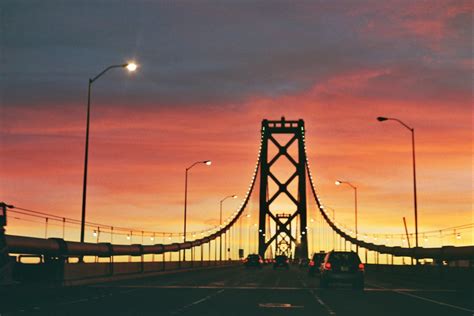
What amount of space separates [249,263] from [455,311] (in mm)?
83573

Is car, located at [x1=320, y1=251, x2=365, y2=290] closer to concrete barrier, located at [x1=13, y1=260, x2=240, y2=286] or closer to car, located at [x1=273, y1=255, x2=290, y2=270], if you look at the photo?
concrete barrier, located at [x1=13, y1=260, x2=240, y2=286]

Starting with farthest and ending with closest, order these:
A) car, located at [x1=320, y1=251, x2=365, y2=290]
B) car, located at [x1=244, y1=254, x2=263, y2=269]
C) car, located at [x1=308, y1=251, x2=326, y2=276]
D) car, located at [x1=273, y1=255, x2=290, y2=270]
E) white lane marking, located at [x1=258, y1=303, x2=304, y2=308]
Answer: car, located at [x1=273, y1=255, x2=290, y2=270], car, located at [x1=244, y1=254, x2=263, y2=269], car, located at [x1=308, y1=251, x2=326, y2=276], car, located at [x1=320, y1=251, x2=365, y2=290], white lane marking, located at [x1=258, y1=303, x2=304, y2=308]

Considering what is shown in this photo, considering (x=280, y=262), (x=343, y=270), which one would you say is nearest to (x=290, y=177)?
(x=280, y=262)

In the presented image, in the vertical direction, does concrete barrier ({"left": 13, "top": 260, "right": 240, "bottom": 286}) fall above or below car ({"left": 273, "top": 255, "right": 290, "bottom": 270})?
below

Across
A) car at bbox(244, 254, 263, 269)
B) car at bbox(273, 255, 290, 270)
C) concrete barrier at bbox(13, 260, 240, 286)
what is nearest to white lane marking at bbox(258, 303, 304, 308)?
concrete barrier at bbox(13, 260, 240, 286)

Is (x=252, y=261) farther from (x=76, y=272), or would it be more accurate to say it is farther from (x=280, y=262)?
(x=76, y=272)

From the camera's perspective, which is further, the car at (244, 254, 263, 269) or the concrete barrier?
the car at (244, 254, 263, 269)

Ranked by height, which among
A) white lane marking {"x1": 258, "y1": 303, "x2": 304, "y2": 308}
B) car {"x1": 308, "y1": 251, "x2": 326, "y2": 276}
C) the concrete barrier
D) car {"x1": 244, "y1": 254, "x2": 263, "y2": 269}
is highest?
car {"x1": 244, "y1": 254, "x2": 263, "y2": 269}

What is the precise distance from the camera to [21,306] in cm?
2292

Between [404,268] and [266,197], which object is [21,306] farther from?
[266,197]

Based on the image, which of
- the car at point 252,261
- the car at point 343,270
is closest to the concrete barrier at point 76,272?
the car at point 343,270

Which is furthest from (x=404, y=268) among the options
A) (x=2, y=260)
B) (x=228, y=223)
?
(x=228, y=223)

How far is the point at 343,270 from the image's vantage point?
127 feet

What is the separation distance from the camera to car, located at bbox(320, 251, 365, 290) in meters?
38.4
